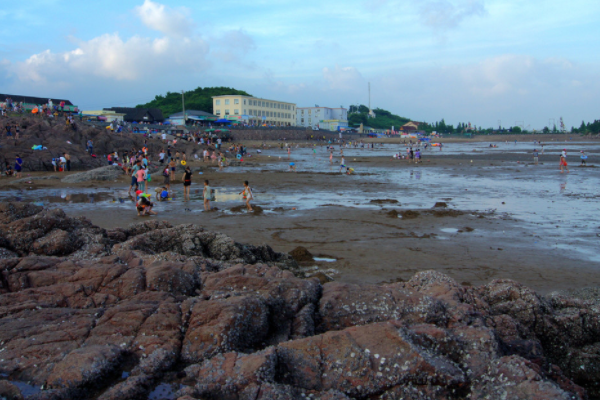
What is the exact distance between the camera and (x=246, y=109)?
340ft

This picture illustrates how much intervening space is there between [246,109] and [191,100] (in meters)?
18.3

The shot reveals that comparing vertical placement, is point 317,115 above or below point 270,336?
above

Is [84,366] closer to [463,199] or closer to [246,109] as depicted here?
[463,199]

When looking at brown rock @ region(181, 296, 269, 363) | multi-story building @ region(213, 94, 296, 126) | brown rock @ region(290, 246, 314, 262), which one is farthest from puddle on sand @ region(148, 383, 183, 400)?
multi-story building @ region(213, 94, 296, 126)

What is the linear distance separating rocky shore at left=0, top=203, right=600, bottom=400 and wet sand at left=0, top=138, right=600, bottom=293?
9.24ft

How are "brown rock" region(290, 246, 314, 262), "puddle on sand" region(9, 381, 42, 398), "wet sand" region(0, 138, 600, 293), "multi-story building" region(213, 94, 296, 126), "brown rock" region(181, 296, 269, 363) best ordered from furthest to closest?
"multi-story building" region(213, 94, 296, 126) → "brown rock" region(290, 246, 314, 262) → "wet sand" region(0, 138, 600, 293) → "brown rock" region(181, 296, 269, 363) → "puddle on sand" region(9, 381, 42, 398)

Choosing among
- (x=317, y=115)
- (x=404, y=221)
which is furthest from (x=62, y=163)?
(x=317, y=115)

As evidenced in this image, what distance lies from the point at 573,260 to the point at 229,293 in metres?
8.65

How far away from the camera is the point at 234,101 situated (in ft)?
338

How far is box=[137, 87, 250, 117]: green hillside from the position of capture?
105 meters

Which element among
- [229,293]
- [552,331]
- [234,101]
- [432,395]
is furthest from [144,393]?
[234,101]

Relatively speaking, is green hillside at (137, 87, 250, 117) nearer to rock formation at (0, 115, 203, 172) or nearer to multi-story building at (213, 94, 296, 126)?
multi-story building at (213, 94, 296, 126)

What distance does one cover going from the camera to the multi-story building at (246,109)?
4028 inches

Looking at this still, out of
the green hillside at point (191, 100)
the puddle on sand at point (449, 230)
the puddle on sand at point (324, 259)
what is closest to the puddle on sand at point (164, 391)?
the puddle on sand at point (324, 259)
